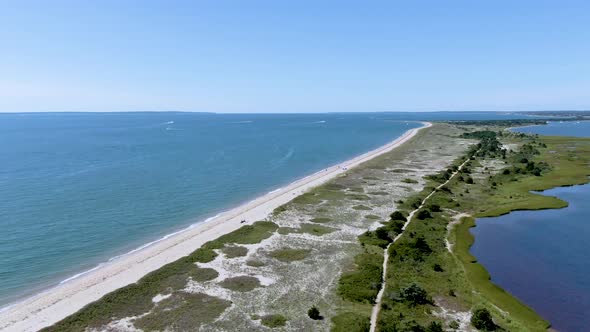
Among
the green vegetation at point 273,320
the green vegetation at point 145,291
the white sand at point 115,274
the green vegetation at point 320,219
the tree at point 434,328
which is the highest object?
the tree at point 434,328

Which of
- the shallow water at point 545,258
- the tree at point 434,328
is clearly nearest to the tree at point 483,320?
the tree at point 434,328

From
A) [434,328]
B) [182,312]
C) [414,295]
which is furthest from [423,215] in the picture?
[182,312]

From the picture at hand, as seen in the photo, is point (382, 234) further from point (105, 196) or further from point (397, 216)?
point (105, 196)

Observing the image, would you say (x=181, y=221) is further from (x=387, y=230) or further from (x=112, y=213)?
(x=387, y=230)

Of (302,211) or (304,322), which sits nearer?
(304,322)

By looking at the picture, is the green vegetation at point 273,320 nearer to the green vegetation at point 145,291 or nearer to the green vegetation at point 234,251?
the green vegetation at point 145,291

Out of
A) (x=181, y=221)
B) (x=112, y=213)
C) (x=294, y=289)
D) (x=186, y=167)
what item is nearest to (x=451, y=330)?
(x=294, y=289)
